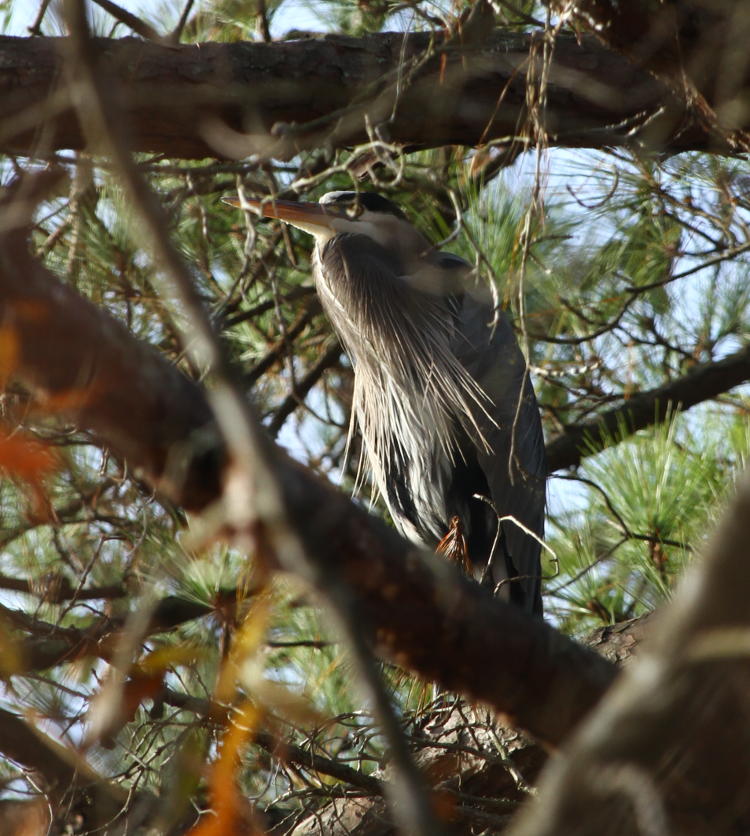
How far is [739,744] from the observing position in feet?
2.64

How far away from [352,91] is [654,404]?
1.08m

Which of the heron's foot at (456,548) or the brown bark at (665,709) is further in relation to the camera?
the heron's foot at (456,548)

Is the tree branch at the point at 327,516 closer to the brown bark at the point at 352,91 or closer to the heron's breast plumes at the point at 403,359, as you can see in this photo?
the brown bark at the point at 352,91

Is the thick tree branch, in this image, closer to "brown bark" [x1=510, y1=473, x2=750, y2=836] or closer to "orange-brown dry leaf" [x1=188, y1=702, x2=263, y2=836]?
"orange-brown dry leaf" [x1=188, y1=702, x2=263, y2=836]

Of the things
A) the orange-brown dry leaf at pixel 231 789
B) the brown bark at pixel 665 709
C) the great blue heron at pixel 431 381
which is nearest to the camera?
the brown bark at pixel 665 709

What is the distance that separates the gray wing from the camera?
8.27 feet

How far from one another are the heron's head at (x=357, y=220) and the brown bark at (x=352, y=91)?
47 cm

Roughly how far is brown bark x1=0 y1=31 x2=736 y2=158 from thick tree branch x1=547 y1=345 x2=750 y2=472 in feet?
2.24

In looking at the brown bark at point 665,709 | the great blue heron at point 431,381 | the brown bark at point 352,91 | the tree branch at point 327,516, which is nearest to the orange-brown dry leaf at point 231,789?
the tree branch at point 327,516

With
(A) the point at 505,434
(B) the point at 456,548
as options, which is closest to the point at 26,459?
(B) the point at 456,548

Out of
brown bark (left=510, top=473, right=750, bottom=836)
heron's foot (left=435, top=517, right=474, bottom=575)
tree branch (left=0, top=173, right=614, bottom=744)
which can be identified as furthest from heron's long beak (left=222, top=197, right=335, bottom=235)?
brown bark (left=510, top=473, right=750, bottom=836)

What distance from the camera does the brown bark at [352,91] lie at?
5.81ft

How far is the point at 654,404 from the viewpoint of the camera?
2.48m

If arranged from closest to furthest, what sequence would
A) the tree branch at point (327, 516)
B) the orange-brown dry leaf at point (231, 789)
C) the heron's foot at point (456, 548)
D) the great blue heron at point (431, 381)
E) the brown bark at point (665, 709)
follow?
1. the brown bark at point (665, 709)
2. the tree branch at point (327, 516)
3. the orange-brown dry leaf at point (231, 789)
4. the heron's foot at point (456, 548)
5. the great blue heron at point (431, 381)
